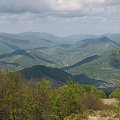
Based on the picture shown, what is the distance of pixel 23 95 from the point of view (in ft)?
401

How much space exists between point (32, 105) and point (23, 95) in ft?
17.6

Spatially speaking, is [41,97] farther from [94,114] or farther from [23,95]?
[94,114]

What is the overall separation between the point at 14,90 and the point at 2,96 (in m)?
8.50

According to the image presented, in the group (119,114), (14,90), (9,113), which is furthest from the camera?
(14,90)

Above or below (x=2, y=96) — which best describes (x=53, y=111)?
below

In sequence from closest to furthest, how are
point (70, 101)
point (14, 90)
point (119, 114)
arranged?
1. point (119, 114)
2. point (14, 90)
3. point (70, 101)

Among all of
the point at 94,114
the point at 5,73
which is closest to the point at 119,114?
the point at 94,114

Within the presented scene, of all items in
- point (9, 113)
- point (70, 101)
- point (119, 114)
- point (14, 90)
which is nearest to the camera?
point (119, 114)

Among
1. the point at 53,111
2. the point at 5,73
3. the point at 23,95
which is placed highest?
the point at 5,73

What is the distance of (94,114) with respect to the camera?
72.4 m

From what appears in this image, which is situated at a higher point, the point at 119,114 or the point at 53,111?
the point at 119,114

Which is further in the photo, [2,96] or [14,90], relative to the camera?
[14,90]

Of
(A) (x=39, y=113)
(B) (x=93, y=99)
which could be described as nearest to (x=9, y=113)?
(A) (x=39, y=113)

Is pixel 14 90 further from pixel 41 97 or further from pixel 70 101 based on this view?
A: pixel 70 101
